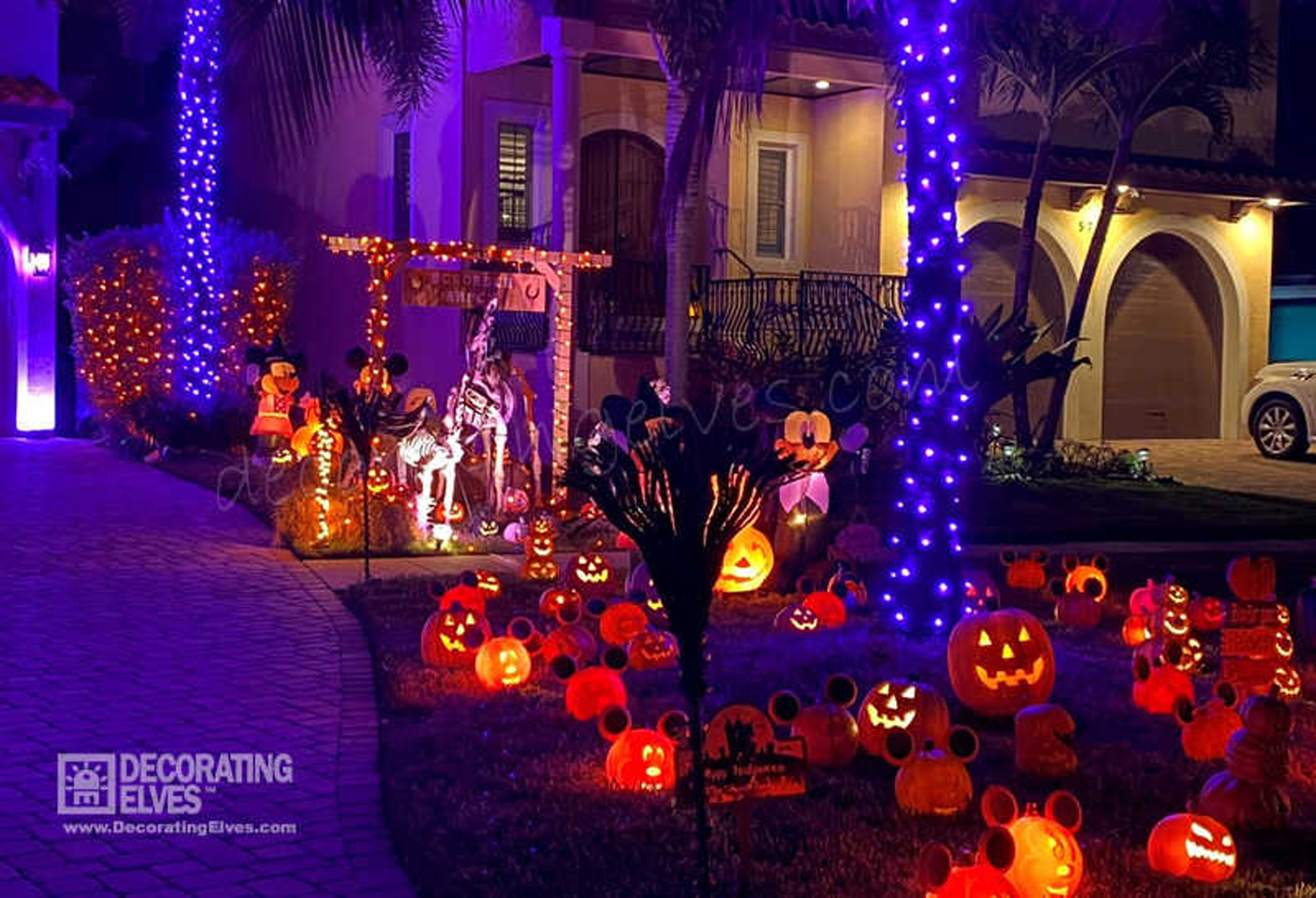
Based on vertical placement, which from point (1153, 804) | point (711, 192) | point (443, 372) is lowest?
point (1153, 804)

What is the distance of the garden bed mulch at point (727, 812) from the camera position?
17.3 ft

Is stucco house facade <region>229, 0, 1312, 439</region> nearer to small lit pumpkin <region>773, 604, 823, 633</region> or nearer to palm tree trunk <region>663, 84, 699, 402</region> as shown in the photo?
palm tree trunk <region>663, 84, 699, 402</region>

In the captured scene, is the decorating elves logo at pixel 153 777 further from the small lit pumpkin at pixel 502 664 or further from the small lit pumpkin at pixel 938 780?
the small lit pumpkin at pixel 938 780

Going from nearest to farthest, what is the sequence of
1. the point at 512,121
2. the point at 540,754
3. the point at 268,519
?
the point at 540,754, the point at 268,519, the point at 512,121

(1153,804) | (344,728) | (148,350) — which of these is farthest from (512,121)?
(1153,804)

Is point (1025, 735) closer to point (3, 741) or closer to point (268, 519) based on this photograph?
point (3, 741)

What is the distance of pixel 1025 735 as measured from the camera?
21.5 ft

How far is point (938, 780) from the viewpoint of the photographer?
593 centimetres

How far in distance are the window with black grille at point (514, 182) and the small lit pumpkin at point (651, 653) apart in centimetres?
1108

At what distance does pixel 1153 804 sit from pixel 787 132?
14953 mm

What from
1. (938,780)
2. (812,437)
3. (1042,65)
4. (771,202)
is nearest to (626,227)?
(771,202)

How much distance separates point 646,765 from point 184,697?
261 cm

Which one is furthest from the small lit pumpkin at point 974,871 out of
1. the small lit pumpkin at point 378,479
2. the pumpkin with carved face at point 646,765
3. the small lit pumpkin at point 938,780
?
the small lit pumpkin at point 378,479

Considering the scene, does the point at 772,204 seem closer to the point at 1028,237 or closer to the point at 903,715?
the point at 1028,237
